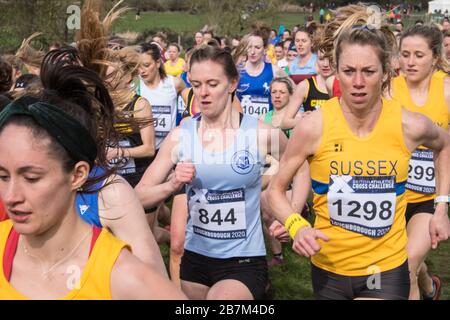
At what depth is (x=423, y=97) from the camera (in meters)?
5.76

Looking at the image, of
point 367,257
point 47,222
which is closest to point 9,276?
point 47,222

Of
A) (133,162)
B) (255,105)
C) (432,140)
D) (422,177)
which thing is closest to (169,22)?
(255,105)

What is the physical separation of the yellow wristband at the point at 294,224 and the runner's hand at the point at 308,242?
125mm

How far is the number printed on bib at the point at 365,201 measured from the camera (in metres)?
4.04

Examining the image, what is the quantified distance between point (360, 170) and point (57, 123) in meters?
2.01

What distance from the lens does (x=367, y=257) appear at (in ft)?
13.4

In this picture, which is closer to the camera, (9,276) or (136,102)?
(9,276)

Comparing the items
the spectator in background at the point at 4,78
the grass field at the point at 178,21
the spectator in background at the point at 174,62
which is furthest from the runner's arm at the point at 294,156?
the grass field at the point at 178,21

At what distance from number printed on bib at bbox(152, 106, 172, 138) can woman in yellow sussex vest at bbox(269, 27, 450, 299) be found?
183 inches

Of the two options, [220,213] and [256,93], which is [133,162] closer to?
[220,213]

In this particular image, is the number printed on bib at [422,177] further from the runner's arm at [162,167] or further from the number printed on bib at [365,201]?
the runner's arm at [162,167]

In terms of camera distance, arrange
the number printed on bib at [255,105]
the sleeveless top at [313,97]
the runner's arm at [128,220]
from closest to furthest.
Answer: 1. the runner's arm at [128,220]
2. the sleeveless top at [313,97]
3. the number printed on bib at [255,105]

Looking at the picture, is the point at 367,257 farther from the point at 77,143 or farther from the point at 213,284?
the point at 77,143

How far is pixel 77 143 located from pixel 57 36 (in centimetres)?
2585
